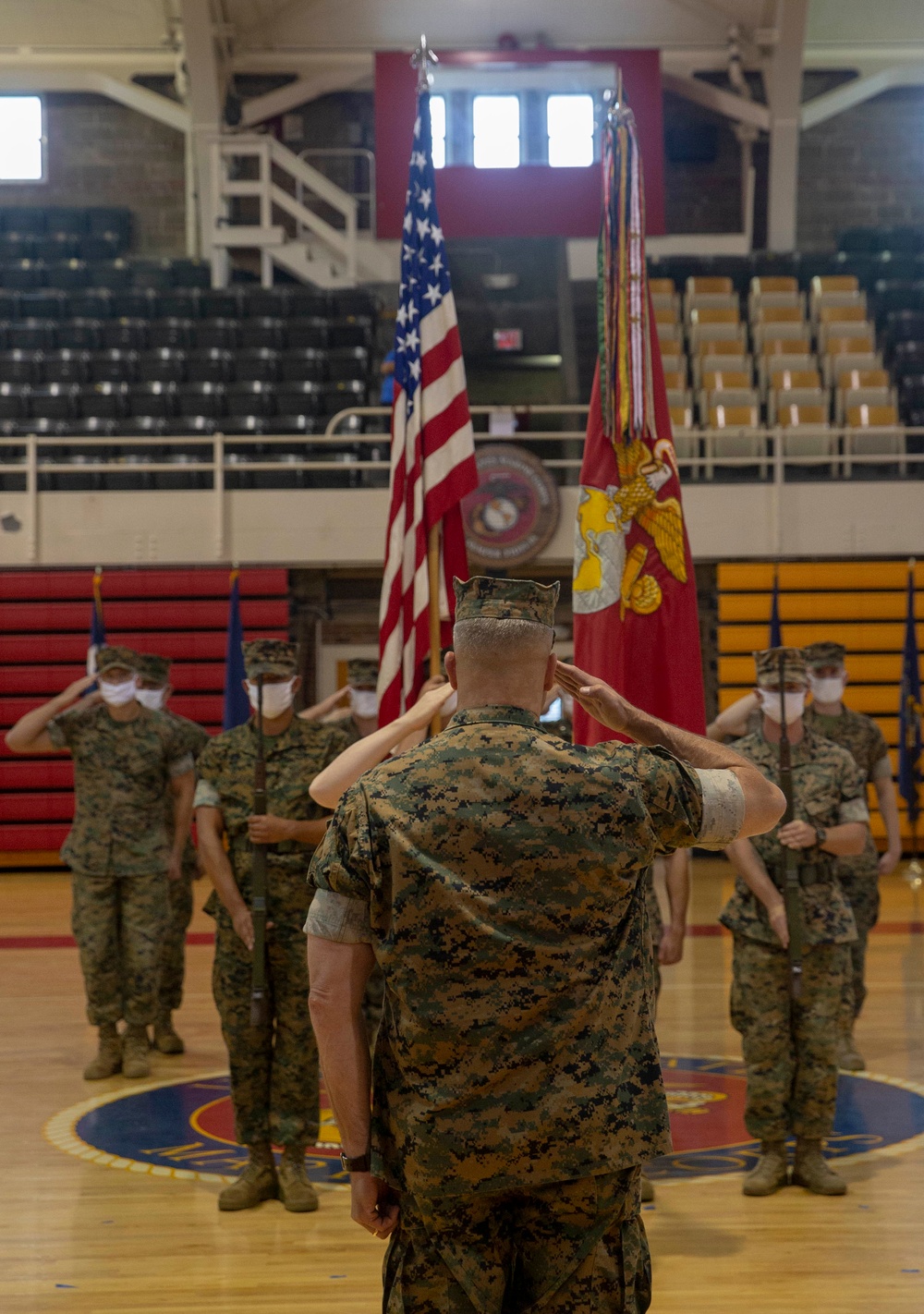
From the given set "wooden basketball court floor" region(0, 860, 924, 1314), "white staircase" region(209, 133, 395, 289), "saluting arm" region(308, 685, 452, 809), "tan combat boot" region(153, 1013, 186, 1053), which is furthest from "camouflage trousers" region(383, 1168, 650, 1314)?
"white staircase" region(209, 133, 395, 289)

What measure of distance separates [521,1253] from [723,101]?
50.3ft

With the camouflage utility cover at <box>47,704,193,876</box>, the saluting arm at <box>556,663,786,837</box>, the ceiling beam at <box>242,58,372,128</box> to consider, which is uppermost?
the ceiling beam at <box>242,58,372,128</box>

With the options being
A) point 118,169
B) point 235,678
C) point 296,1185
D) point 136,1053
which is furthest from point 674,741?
point 118,169

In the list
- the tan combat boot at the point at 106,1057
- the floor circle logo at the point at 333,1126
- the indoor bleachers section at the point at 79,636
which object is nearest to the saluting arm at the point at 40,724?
the tan combat boot at the point at 106,1057

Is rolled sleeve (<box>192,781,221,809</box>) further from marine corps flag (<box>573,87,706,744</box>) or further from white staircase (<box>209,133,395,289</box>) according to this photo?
white staircase (<box>209,133,395,289</box>)

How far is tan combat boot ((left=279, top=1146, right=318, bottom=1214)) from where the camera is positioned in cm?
420

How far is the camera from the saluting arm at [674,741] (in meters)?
2.09

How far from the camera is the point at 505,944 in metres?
1.94

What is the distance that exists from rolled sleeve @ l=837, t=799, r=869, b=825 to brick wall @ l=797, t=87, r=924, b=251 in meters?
13.6

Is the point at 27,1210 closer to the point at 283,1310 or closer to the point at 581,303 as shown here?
the point at 283,1310

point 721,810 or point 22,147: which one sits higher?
point 22,147

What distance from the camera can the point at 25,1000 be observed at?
23.5ft

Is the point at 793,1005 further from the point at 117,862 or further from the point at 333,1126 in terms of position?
the point at 117,862

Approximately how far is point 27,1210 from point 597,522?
2.75m
